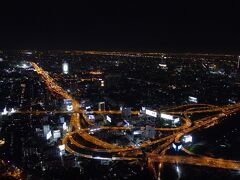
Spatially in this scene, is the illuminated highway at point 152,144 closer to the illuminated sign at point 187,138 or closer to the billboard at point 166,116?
the illuminated sign at point 187,138

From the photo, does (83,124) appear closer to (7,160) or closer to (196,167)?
(7,160)

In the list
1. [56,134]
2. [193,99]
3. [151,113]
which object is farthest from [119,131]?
[193,99]

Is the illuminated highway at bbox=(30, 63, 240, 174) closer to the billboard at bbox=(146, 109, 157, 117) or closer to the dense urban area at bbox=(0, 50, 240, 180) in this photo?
the dense urban area at bbox=(0, 50, 240, 180)

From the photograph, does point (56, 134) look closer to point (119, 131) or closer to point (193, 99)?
point (119, 131)

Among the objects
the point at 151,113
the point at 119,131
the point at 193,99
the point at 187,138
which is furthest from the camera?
the point at 193,99

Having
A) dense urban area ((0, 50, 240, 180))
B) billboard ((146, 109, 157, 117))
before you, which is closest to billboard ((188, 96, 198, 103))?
dense urban area ((0, 50, 240, 180))

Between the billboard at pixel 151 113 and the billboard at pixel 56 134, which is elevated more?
the billboard at pixel 151 113

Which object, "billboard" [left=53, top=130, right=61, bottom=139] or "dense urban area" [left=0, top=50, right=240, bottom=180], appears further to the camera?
"billboard" [left=53, top=130, right=61, bottom=139]

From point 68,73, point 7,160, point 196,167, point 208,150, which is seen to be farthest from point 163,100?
point 68,73

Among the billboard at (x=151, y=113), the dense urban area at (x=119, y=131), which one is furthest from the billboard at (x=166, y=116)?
the billboard at (x=151, y=113)
